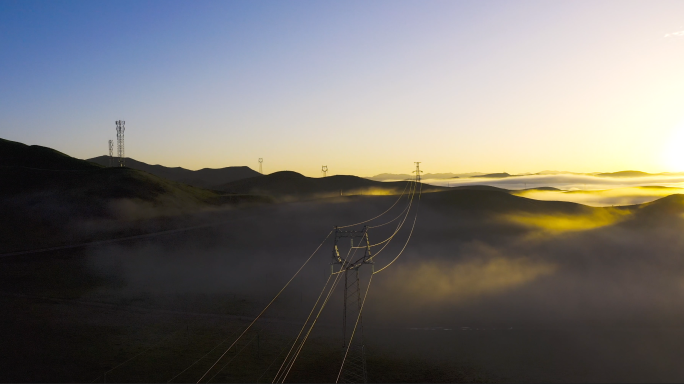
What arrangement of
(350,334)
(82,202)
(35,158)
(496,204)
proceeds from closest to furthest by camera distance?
(350,334), (82,202), (496,204), (35,158)

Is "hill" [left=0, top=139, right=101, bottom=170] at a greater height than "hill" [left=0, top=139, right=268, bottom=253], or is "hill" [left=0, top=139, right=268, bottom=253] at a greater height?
"hill" [left=0, top=139, right=101, bottom=170]

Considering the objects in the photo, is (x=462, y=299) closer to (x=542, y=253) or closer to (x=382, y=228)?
(x=542, y=253)

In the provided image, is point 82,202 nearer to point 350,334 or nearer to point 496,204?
point 350,334

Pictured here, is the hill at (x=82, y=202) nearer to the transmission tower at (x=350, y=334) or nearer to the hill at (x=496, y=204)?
the hill at (x=496, y=204)

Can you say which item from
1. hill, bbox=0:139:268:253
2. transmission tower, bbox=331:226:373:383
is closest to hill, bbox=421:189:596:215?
hill, bbox=0:139:268:253

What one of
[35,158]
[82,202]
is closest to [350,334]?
[82,202]

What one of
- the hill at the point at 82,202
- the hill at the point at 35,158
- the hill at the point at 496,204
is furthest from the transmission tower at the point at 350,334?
the hill at the point at 35,158

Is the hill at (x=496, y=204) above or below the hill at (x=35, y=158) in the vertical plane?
below

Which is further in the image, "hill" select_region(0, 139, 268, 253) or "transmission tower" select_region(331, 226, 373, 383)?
"hill" select_region(0, 139, 268, 253)

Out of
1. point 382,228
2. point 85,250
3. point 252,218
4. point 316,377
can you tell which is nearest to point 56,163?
point 252,218

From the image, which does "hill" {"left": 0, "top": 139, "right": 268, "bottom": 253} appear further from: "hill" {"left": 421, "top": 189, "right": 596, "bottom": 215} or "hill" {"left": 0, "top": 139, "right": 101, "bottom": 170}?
"hill" {"left": 421, "top": 189, "right": 596, "bottom": 215}

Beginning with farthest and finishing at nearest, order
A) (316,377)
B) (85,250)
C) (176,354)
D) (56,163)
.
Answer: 1. (56,163)
2. (85,250)
3. (176,354)
4. (316,377)
